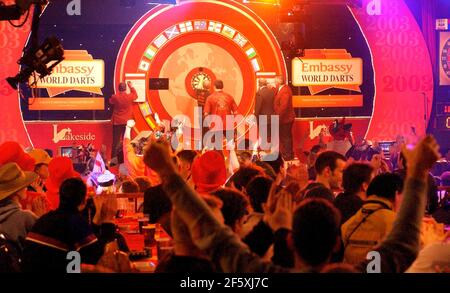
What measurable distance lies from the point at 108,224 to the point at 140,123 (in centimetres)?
1116

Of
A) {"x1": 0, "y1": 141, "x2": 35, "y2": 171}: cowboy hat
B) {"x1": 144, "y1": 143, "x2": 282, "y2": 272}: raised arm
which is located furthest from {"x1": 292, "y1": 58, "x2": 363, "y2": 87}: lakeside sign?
{"x1": 144, "y1": 143, "x2": 282, "y2": 272}: raised arm

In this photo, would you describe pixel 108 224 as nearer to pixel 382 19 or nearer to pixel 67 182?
pixel 67 182

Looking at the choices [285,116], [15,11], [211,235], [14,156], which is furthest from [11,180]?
[285,116]

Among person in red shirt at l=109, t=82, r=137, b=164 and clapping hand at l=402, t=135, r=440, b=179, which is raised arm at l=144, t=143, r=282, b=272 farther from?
person in red shirt at l=109, t=82, r=137, b=164

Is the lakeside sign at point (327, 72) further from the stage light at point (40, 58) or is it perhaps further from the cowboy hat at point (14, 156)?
the cowboy hat at point (14, 156)

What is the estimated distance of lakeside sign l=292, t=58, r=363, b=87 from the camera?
15.6 meters

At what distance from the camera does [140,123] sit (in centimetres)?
1532

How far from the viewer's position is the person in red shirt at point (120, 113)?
595 inches

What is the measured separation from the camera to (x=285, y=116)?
15.3 m

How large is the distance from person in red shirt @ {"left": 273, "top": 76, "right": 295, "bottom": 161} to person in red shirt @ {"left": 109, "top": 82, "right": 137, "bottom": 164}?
9.91ft

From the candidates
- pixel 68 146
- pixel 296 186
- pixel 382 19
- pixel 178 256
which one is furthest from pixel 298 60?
pixel 178 256

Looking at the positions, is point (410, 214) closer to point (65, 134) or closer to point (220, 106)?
point (220, 106)
